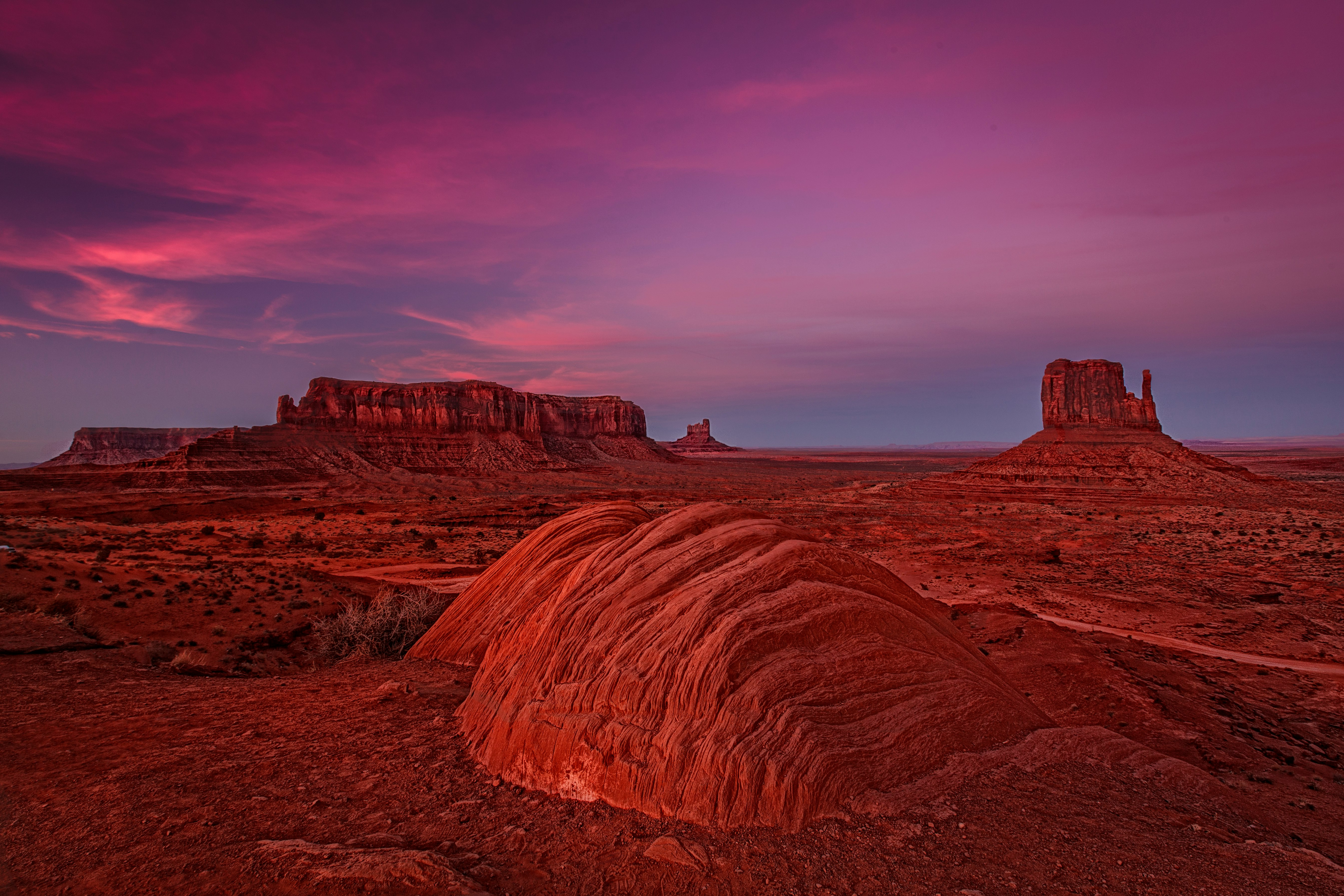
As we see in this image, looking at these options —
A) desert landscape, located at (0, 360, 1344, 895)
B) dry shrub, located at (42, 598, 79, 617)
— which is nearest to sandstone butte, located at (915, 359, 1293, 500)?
desert landscape, located at (0, 360, 1344, 895)

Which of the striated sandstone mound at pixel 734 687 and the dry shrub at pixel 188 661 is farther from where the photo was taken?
the dry shrub at pixel 188 661

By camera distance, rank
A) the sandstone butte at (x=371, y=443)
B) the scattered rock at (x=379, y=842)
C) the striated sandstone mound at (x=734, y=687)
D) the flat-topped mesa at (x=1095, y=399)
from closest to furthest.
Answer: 1. the scattered rock at (x=379, y=842)
2. the striated sandstone mound at (x=734, y=687)
3. the flat-topped mesa at (x=1095, y=399)
4. the sandstone butte at (x=371, y=443)

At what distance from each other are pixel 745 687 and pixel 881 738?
4.58 ft

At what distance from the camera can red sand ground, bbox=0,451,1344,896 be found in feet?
15.7

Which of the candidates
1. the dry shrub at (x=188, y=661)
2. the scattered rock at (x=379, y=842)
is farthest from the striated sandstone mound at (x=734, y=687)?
the dry shrub at (x=188, y=661)

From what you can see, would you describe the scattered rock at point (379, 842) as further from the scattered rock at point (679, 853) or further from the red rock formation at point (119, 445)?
the red rock formation at point (119, 445)

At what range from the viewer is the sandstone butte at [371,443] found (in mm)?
71562

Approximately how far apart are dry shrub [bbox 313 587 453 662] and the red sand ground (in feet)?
2.39

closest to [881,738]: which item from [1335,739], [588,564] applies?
[588,564]

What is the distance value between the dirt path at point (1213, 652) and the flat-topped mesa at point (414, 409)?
102507 millimetres

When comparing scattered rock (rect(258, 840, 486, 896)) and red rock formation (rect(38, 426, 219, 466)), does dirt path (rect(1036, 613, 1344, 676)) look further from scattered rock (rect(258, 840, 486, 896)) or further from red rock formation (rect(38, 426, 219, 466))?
red rock formation (rect(38, 426, 219, 466))

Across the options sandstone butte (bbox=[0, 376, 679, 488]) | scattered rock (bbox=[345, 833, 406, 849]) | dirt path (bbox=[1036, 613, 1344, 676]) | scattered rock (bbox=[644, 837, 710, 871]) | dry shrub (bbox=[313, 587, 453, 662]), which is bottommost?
dirt path (bbox=[1036, 613, 1344, 676])

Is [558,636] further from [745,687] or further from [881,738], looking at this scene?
[881,738]

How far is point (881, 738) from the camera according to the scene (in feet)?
19.6
